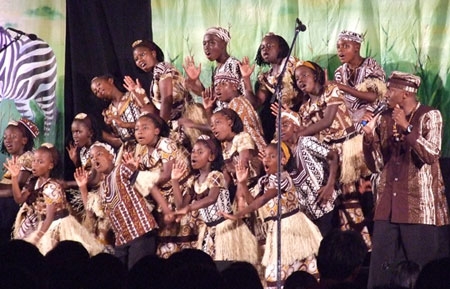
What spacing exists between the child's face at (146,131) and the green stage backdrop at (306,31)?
129 centimetres

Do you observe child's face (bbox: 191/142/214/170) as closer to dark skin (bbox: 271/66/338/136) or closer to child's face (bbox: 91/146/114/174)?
dark skin (bbox: 271/66/338/136)

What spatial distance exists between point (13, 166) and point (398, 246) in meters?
4.56

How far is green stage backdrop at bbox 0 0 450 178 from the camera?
12.5m

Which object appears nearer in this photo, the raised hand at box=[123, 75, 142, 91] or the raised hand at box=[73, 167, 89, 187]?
the raised hand at box=[73, 167, 89, 187]

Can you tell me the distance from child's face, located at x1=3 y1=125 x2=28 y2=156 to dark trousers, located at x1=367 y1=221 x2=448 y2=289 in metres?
4.60

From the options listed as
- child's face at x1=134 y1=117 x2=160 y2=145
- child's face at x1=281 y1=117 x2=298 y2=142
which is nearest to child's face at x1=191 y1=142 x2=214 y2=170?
child's face at x1=134 y1=117 x2=160 y2=145

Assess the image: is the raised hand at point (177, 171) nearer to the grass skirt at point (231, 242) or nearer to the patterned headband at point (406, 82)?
the grass skirt at point (231, 242)

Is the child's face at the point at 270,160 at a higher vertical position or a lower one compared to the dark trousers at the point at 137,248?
higher

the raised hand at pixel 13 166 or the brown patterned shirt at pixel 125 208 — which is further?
the raised hand at pixel 13 166

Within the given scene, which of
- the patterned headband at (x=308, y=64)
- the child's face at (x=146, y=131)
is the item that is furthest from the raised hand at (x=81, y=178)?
the patterned headband at (x=308, y=64)

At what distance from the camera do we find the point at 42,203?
1277cm

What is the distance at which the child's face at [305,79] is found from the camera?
12.1m

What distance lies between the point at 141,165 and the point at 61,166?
120 centimetres

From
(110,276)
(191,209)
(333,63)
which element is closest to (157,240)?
(191,209)
